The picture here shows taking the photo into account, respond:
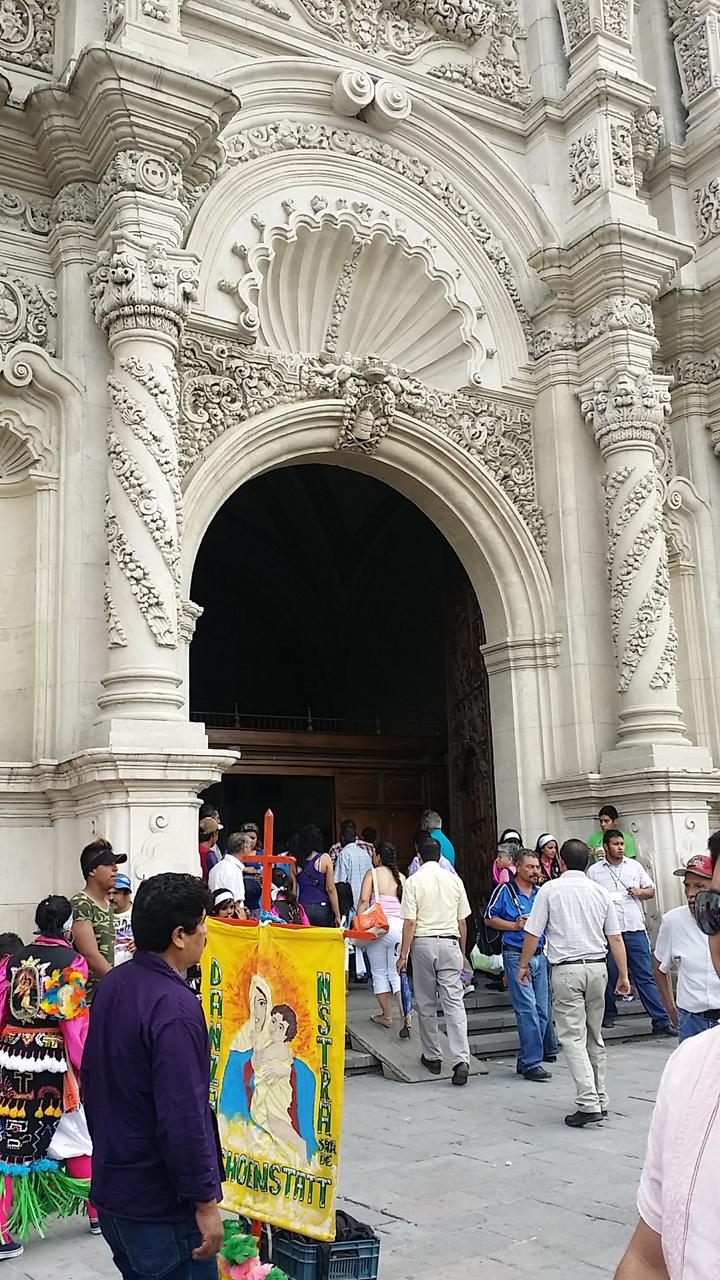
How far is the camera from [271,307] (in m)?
11.1

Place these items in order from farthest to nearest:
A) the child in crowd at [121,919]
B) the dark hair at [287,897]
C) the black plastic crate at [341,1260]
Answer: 1. the dark hair at [287,897]
2. the child in crowd at [121,919]
3. the black plastic crate at [341,1260]

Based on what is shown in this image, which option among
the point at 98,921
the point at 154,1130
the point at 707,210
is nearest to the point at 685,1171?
the point at 154,1130

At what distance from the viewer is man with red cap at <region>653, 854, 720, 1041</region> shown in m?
5.55

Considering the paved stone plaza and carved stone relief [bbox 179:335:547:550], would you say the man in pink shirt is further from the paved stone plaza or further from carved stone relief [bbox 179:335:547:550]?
carved stone relief [bbox 179:335:547:550]

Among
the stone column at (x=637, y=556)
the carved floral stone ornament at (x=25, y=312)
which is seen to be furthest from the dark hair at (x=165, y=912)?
the stone column at (x=637, y=556)

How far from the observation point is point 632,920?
970cm

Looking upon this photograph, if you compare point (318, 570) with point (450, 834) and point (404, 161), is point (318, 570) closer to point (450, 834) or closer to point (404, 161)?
point (450, 834)

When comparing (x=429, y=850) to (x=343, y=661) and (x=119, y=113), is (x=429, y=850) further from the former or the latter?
(x=343, y=661)

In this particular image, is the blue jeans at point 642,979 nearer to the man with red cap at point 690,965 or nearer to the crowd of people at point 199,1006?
the crowd of people at point 199,1006

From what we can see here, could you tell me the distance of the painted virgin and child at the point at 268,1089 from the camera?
3922 millimetres

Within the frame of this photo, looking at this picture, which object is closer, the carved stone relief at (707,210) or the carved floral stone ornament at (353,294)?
the carved floral stone ornament at (353,294)

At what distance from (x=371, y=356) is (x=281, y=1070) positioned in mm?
8579

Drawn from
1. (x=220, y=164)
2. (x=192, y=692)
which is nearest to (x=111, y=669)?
(x=220, y=164)

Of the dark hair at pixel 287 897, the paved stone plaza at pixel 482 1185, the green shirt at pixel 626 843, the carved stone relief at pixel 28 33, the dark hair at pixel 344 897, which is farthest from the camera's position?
the green shirt at pixel 626 843
